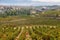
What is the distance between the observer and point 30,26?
74.2 feet

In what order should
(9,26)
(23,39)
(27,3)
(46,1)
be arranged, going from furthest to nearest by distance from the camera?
(27,3) < (46,1) < (9,26) < (23,39)

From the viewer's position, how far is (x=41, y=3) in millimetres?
44062

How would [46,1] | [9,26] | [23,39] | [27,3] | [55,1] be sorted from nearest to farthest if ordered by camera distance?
1. [23,39]
2. [9,26]
3. [55,1]
4. [46,1]
5. [27,3]

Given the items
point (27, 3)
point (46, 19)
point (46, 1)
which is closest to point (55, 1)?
point (46, 1)

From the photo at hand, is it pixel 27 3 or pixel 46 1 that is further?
pixel 27 3

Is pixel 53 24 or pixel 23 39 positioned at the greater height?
pixel 23 39

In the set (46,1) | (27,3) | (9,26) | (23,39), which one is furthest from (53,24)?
(27,3)

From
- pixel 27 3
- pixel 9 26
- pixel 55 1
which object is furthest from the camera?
pixel 27 3

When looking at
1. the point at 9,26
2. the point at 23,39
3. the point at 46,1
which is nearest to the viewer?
the point at 23,39

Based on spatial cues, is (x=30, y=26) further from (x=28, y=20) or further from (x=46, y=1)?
(x=46, y=1)

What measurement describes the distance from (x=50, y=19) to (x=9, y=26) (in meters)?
5.11

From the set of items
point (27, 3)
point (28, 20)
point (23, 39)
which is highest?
point (23, 39)

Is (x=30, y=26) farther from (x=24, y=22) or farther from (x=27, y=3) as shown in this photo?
(x=27, y=3)

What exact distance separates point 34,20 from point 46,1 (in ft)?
57.8
